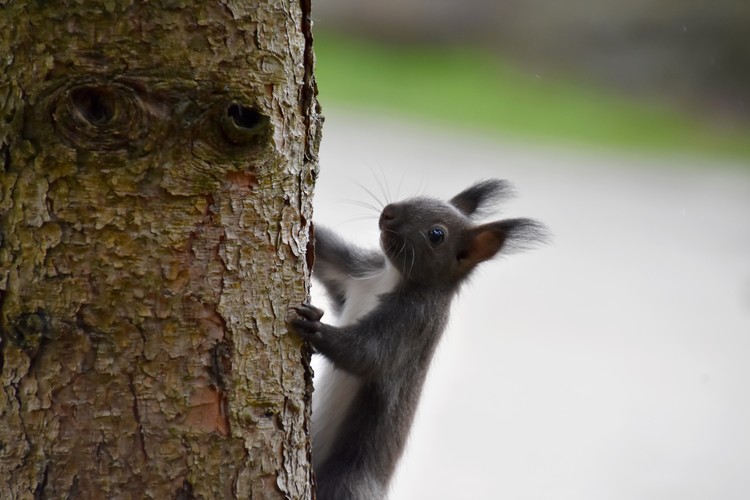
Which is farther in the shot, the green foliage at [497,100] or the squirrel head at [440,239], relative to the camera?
the green foliage at [497,100]

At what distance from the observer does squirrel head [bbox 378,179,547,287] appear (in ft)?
11.0

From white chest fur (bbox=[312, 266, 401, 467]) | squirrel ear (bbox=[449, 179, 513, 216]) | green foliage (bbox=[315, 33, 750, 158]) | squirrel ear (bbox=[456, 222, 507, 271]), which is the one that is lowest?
white chest fur (bbox=[312, 266, 401, 467])

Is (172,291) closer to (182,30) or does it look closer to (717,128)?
(182,30)

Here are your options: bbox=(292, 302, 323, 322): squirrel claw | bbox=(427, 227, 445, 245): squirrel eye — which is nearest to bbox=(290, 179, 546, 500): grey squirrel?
bbox=(427, 227, 445, 245): squirrel eye

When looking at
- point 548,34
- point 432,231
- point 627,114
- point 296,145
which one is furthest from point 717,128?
point 296,145

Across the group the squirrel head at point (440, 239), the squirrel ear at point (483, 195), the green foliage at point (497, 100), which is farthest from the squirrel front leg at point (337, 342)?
the green foliage at point (497, 100)

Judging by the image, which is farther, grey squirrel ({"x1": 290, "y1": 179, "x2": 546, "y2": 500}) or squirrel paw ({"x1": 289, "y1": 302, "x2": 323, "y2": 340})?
grey squirrel ({"x1": 290, "y1": 179, "x2": 546, "y2": 500})

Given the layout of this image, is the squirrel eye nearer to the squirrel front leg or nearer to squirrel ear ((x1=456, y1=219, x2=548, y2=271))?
squirrel ear ((x1=456, y1=219, x2=548, y2=271))

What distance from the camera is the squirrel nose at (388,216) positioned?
3.40 m

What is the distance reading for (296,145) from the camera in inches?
90.0

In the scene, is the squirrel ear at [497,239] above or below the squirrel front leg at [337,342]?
above

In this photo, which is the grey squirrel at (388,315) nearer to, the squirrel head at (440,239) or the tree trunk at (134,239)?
the squirrel head at (440,239)

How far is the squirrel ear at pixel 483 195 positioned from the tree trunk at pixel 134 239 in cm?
158

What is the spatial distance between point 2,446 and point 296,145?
86 centimetres
